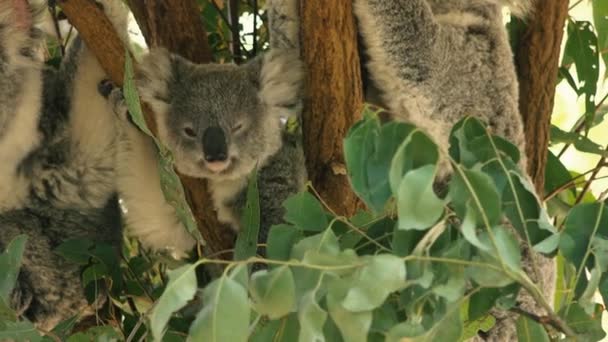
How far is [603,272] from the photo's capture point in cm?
179

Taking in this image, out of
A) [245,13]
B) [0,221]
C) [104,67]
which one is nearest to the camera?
[104,67]

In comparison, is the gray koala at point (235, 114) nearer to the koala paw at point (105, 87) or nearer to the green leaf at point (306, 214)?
the koala paw at point (105, 87)

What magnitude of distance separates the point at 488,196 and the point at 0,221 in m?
2.02

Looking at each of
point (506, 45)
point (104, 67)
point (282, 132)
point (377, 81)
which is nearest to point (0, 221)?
point (104, 67)

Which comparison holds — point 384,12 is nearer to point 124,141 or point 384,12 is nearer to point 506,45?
point 506,45

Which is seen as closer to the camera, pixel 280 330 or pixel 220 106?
pixel 280 330

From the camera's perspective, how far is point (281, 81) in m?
2.90

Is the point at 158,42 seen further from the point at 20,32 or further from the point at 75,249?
the point at 75,249

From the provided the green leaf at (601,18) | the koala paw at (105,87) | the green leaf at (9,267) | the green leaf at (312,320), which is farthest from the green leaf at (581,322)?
the green leaf at (601,18)

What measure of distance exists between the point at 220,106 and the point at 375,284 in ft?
5.24

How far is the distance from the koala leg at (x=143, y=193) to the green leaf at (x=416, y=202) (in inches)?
63.8

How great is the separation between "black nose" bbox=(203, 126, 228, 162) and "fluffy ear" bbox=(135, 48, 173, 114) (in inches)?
7.6

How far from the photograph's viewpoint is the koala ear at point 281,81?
2.92 metres

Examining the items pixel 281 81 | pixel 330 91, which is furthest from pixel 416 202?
pixel 281 81
